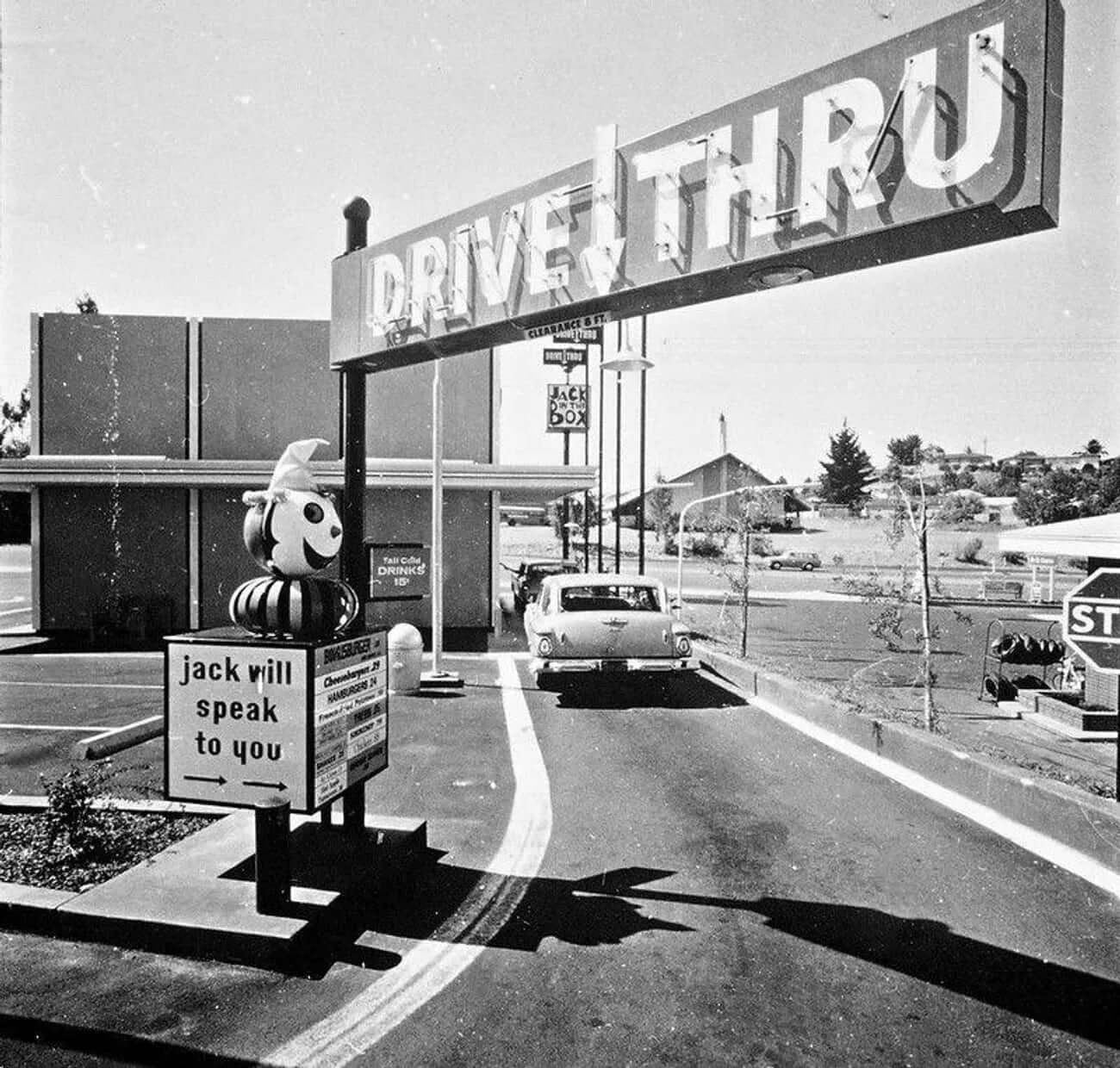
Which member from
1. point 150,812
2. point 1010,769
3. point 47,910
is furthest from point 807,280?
point 150,812

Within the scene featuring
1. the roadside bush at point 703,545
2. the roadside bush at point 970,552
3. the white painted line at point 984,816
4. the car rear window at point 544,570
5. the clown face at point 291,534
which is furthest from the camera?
the roadside bush at point 970,552

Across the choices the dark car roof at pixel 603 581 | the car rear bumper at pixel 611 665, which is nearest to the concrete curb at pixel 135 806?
the car rear bumper at pixel 611 665

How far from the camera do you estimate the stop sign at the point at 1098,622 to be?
5.03m

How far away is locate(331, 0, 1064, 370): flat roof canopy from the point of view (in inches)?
132

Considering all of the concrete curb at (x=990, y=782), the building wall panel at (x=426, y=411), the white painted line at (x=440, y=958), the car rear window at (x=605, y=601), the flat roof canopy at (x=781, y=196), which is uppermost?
the building wall panel at (x=426, y=411)

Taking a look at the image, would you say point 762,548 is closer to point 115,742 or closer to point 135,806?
point 115,742

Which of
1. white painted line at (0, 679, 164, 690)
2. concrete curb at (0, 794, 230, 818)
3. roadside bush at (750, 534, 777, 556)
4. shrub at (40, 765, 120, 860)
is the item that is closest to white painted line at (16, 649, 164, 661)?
white painted line at (0, 679, 164, 690)

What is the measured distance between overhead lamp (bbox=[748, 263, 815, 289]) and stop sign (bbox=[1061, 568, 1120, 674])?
2586mm

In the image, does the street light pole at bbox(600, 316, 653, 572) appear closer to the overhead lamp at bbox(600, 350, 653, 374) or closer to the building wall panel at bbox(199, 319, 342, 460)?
the overhead lamp at bbox(600, 350, 653, 374)

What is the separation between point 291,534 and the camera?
4859mm

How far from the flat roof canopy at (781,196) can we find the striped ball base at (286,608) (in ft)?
6.12

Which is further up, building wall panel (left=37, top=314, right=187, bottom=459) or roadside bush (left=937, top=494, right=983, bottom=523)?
building wall panel (left=37, top=314, right=187, bottom=459)

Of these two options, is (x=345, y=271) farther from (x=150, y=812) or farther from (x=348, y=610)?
(x=150, y=812)

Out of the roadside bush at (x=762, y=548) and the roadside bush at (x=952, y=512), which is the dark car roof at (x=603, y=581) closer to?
the roadside bush at (x=952, y=512)
